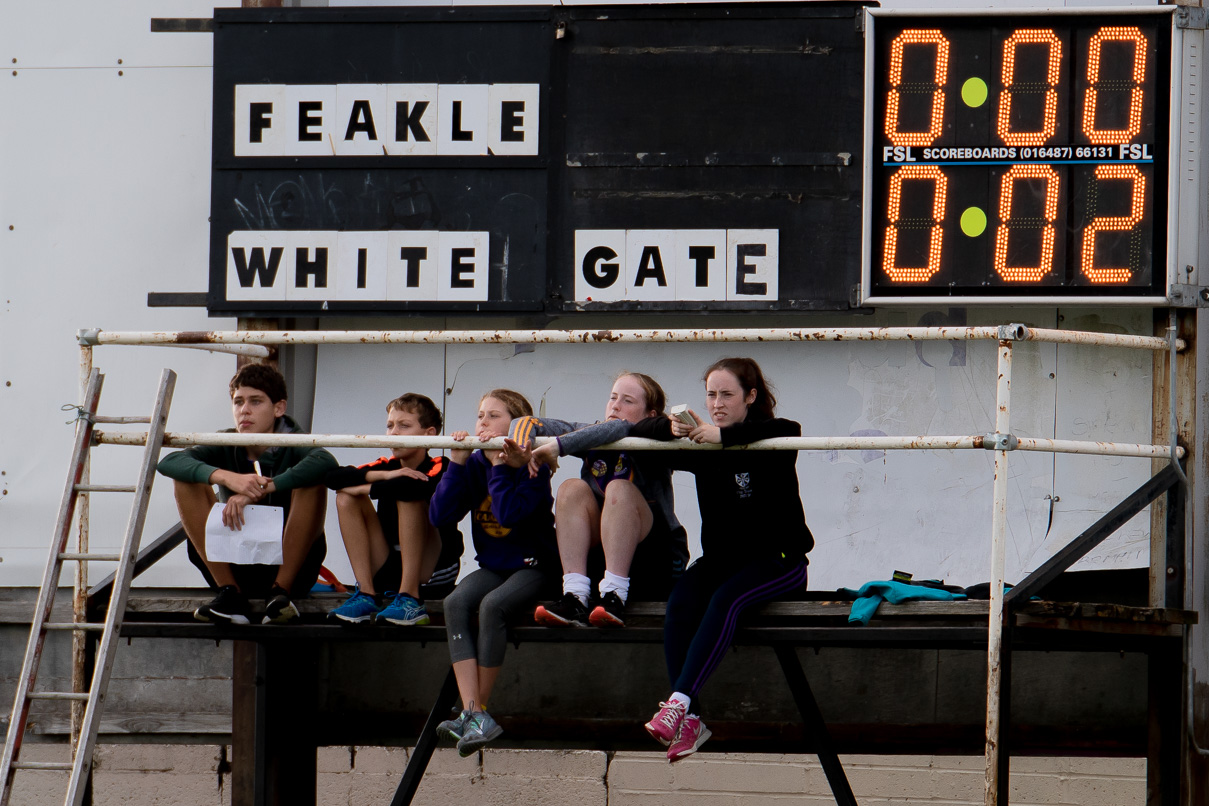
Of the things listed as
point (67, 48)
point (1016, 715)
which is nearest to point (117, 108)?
point (67, 48)

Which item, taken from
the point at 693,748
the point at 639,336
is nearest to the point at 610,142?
the point at 639,336

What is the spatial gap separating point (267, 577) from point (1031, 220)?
3.40 metres

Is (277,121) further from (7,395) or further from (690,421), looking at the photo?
(690,421)

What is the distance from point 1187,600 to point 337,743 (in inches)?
149

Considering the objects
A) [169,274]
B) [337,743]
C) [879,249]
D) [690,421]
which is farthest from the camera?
A: [169,274]

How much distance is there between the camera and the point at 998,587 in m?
4.27

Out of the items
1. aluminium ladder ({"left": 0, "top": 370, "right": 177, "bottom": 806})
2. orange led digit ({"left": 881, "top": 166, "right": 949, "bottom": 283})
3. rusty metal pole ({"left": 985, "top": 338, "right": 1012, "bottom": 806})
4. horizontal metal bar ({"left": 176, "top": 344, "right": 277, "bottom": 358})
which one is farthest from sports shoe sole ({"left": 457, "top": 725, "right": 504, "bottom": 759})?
orange led digit ({"left": 881, "top": 166, "right": 949, "bottom": 283})

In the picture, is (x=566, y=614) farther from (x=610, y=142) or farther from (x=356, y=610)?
(x=610, y=142)

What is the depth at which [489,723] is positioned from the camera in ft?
14.9

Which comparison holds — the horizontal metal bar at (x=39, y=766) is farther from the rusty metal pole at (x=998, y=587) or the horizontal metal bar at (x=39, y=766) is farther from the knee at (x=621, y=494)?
the rusty metal pole at (x=998, y=587)

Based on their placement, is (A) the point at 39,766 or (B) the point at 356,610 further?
(B) the point at 356,610

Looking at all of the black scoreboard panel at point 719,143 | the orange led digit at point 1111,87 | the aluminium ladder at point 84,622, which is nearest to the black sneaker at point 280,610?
the aluminium ladder at point 84,622

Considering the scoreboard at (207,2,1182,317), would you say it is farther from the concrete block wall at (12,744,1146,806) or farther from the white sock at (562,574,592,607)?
the concrete block wall at (12,744,1146,806)

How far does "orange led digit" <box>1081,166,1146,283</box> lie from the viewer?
5.44 meters
